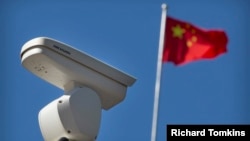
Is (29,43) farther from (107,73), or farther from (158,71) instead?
(158,71)

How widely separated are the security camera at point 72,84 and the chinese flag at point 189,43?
134cm

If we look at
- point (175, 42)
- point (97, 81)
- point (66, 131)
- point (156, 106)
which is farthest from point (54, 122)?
point (175, 42)

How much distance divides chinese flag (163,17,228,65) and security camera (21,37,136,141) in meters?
1.34

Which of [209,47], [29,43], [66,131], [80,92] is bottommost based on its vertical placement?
[66,131]

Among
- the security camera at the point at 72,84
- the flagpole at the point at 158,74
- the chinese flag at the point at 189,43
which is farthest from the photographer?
the chinese flag at the point at 189,43

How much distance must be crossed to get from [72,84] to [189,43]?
1.98 meters

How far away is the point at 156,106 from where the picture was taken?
6773 millimetres

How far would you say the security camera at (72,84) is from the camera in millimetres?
6090

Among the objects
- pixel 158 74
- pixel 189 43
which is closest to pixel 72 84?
pixel 158 74

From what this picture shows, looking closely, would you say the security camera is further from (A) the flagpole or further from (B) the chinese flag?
(B) the chinese flag

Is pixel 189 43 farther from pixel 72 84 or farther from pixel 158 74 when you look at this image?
pixel 72 84

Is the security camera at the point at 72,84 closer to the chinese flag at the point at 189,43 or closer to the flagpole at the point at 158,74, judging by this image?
the flagpole at the point at 158,74

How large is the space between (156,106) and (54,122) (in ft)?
3.98

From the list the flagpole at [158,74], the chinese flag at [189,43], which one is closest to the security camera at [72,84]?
the flagpole at [158,74]
